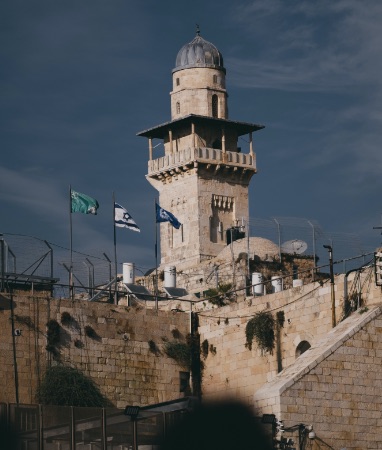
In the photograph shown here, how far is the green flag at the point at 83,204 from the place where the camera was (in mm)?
57188

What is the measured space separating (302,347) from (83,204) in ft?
30.5

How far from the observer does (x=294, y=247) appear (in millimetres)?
68188

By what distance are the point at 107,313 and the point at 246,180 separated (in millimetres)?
28922

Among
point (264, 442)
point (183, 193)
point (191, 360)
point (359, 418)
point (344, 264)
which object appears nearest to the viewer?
point (264, 442)

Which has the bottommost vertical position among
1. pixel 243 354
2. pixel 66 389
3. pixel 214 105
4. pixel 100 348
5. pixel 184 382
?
pixel 66 389

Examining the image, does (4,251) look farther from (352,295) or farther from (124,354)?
(352,295)

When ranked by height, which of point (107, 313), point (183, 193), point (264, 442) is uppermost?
point (183, 193)

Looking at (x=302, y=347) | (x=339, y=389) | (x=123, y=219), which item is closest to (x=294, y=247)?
(x=123, y=219)

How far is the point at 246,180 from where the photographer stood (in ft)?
267

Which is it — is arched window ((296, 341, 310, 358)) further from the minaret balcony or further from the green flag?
the minaret balcony

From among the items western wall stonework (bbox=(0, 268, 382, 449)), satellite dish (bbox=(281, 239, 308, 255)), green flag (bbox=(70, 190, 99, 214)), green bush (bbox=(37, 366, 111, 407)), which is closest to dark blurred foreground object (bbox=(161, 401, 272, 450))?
western wall stonework (bbox=(0, 268, 382, 449))

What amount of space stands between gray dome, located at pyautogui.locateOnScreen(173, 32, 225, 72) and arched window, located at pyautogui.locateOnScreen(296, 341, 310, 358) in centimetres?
3148

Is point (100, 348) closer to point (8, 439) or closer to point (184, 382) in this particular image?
point (184, 382)

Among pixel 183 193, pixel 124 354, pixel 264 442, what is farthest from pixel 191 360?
pixel 183 193
